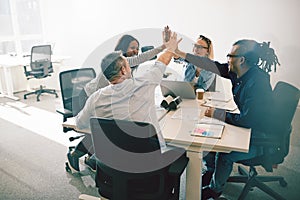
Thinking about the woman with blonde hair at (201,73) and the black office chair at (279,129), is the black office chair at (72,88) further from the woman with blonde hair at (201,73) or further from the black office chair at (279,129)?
the black office chair at (279,129)

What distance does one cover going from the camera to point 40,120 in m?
4.38

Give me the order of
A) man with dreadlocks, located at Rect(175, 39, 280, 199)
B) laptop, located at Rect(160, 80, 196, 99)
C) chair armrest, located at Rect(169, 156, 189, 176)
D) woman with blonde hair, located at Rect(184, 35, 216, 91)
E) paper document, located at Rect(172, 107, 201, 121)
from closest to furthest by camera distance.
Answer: chair armrest, located at Rect(169, 156, 189, 176)
man with dreadlocks, located at Rect(175, 39, 280, 199)
paper document, located at Rect(172, 107, 201, 121)
laptop, located at Rect(160, 80, 196, 99)
woman with blonde hair, located at Rect(184, 35, 216, 91)

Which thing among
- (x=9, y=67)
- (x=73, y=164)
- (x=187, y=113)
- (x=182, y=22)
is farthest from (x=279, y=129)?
(x=9, y=67)

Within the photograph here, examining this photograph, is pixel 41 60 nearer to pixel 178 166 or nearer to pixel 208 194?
pixel 208 194

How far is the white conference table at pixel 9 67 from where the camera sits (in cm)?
527

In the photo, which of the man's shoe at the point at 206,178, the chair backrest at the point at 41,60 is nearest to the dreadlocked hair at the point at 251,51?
the man's shoe at the point at 206,178

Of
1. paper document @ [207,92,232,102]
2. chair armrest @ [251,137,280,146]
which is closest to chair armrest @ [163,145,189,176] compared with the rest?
chair armrest @ [251,137,280,146]

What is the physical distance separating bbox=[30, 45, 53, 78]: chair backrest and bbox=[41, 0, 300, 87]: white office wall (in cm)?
123

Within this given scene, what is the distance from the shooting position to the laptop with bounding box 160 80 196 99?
2.61 m

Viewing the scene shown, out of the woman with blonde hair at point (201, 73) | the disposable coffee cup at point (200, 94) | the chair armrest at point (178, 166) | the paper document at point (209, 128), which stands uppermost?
the woman with blonde hair at point (201, 73)

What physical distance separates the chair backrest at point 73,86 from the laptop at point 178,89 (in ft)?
2.71

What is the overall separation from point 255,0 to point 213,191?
139 inches

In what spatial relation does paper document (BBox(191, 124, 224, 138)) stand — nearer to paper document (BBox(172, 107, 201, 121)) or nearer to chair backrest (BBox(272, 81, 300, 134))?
paper document (BBox(172, 107, 201, 121))

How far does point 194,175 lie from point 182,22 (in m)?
3.93
